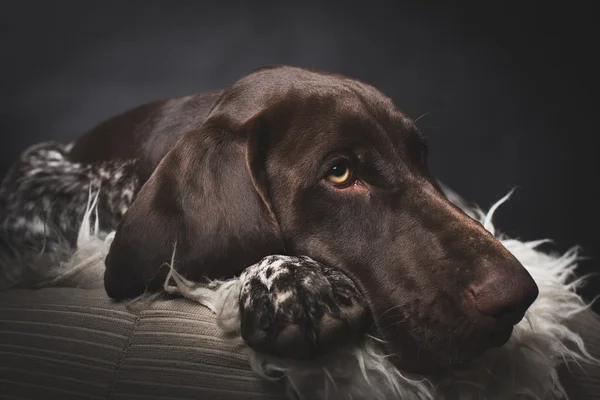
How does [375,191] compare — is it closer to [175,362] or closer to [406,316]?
[406,316]

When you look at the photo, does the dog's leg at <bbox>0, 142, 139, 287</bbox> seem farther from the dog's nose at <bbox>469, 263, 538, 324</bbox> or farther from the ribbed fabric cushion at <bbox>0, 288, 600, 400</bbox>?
the dog's nose at <bbox>469, 263, 538, 324</bbox>

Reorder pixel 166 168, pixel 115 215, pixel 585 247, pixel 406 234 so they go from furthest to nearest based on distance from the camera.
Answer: pixel 585 247
pixel 115 215
pixel 166 168
pixel 406 234

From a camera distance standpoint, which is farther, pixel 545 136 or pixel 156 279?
pixel 545 136

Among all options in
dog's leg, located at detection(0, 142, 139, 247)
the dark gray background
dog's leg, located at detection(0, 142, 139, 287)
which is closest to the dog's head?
dog's leg, located at detection(0, 142, 139, 287)

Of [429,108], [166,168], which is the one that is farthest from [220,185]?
[429,108]

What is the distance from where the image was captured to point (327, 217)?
2.19m

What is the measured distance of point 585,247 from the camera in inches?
184

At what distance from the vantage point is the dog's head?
6.24 feet

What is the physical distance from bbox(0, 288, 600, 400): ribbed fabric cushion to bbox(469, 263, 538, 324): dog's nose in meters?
0.51

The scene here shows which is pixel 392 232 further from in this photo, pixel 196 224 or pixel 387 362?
pixel 196 224

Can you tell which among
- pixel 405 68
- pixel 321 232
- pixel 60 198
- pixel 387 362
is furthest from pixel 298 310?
pixel 405 68

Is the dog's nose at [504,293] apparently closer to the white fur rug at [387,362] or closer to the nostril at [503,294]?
the nostril at [503,294]

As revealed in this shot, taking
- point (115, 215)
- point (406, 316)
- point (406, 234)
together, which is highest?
point (406, 234)

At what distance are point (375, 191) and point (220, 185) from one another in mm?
512
